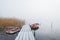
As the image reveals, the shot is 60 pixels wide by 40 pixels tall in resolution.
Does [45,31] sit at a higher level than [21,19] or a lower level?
lower

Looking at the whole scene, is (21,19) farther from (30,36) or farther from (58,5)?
(58,5)

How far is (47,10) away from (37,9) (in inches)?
4.6

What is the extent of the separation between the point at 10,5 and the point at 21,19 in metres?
0.21

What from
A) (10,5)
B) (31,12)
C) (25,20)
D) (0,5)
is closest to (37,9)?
(31,12)

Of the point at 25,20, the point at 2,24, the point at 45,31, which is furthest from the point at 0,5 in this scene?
the point at 45,31

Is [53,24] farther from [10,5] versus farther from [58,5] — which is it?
[10,5]

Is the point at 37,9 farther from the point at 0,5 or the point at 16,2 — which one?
the point at 0,5

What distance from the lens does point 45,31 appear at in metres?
1.33

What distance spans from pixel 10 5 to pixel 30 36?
1.39ft

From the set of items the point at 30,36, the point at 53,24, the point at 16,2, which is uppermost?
the point at 16,2

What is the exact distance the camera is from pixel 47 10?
1.34m

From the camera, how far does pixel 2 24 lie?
1.33 meters

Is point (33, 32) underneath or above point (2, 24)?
underneath

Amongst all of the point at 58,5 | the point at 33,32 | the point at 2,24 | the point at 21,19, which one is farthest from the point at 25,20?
the point at 58,5
